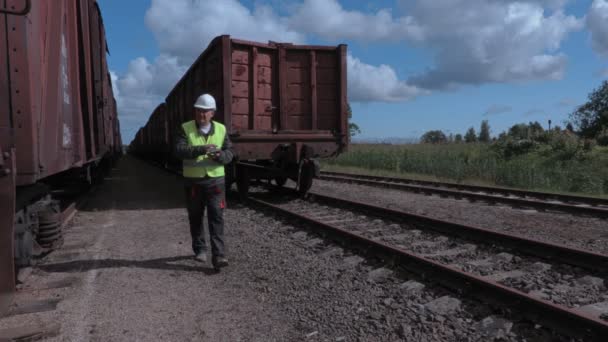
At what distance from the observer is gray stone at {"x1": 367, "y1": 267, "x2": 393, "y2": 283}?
169 inches

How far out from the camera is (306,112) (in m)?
9.45

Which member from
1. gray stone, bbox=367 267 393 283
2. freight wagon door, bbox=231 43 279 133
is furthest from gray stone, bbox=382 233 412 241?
freight wagon door, bbox=231 43 279 133

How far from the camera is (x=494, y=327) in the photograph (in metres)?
3.15

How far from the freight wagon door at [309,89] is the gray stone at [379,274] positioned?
5226 millimetres

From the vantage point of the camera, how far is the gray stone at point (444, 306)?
11.4 feet

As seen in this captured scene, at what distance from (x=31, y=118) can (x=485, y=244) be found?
4922mm

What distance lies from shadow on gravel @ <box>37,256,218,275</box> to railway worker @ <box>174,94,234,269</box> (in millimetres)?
325

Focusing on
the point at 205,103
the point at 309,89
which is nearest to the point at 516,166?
the point at 309,89

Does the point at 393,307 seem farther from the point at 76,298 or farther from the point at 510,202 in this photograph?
the point at 510,202

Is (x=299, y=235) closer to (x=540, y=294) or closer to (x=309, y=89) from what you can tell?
(x=540, y=294)

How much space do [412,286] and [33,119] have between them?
3.47m

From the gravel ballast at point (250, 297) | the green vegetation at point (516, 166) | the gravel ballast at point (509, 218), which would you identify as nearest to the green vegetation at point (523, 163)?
the green vegetation at point (516, 166)

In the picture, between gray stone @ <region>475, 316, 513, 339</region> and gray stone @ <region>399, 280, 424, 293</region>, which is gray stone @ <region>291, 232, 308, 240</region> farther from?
gray stone @ <region>475, 316, 513, 339</region>

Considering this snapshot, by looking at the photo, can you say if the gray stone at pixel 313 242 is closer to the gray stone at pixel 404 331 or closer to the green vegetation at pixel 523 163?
the gray stone at pixel 404 331
